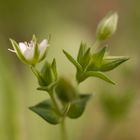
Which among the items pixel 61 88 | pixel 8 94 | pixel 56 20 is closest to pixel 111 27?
pixel 61 88

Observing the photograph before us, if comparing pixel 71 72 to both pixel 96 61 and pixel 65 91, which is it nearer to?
pixel 65 91

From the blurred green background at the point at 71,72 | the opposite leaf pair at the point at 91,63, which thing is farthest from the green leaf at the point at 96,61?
the blurred green background at the point at 71,72

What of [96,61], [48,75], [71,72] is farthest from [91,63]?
[71,72]

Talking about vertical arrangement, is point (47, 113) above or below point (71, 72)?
below

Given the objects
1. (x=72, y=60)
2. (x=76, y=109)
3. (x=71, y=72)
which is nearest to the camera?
(x=72, y=60)

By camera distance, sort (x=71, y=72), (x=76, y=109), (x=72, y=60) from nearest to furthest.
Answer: (x=72, y=60)
(x=76, y=109)
(x=71, y=72)

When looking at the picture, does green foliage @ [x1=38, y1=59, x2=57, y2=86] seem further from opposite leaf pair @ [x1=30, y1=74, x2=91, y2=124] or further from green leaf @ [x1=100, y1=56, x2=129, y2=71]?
green leaf @ [x1=100, y1=56, x2=129, y2=71]
